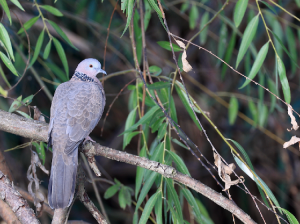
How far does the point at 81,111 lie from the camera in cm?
224

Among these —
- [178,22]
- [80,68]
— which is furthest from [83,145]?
[178,22]

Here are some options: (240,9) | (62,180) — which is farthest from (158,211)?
(240,9)

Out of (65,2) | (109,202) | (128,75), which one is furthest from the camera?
(109,202)

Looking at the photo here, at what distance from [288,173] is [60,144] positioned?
3221mm

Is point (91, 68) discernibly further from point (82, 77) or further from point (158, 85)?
point (158, 85)

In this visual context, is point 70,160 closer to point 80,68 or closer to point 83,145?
point 83,145

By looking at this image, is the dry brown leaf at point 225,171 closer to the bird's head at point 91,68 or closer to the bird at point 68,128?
the bird at point 68,128

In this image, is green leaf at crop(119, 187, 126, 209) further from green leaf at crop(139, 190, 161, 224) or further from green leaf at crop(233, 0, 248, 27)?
green leaf at crop(233, 0, 248, 27)

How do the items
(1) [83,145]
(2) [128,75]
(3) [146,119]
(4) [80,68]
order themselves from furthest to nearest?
(2) [128,75], (4) [80,68], (1) [83,145], (3) [146,119]

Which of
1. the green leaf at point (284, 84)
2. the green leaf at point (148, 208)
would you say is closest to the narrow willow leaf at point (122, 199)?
the green leaf at point (148, 208)

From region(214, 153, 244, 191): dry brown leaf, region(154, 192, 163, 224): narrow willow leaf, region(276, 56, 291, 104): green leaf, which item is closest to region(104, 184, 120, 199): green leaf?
region(154, 192, 163, 224): narrow willow leaf

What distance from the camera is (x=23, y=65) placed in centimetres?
293

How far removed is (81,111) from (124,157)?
0.70 m

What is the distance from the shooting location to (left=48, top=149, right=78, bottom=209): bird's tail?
5.98 feet
